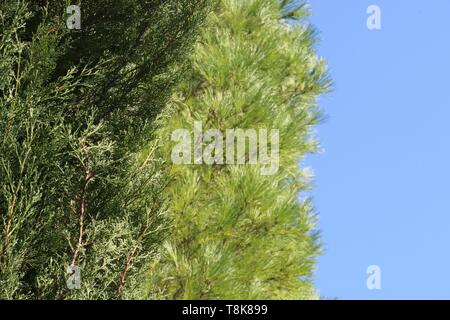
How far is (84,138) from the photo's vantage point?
243 inches

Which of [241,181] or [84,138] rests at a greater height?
[84,138]

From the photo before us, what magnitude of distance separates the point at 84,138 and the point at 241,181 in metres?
4.71

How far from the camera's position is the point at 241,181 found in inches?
417

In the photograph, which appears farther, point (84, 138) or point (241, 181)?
point (241, 181)

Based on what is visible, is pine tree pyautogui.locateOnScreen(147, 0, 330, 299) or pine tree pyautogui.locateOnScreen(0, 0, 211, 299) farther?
pine tree pyautogui.locateOnScreen(147, 0, 330, 299)

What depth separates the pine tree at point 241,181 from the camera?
1021cm

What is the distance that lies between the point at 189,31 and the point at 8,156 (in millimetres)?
3089

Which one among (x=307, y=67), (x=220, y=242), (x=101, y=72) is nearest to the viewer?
(x=101, y=72)

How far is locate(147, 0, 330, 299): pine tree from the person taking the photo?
10.2 meters

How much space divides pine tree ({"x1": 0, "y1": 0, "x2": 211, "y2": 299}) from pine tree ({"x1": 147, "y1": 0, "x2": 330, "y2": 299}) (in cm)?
206

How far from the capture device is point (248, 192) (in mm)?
10617

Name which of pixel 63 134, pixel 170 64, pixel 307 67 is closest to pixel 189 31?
pixel 170 64

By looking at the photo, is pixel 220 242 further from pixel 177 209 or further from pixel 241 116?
pixel 241 116

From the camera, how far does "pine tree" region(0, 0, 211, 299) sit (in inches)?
247
